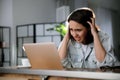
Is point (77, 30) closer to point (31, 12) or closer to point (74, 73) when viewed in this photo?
point (74, 73)

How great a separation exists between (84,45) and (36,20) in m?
2.34

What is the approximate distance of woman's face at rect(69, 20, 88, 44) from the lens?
238 cm

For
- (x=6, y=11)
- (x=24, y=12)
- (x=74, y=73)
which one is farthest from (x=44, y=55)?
(x=6, y=11)

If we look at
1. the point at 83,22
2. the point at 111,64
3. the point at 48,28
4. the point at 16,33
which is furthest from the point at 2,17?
the point at 111,64

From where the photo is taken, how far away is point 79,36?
7.80 feet

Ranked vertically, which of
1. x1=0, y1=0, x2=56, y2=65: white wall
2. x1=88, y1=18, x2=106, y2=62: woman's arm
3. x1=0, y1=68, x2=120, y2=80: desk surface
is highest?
x1=0, y1=0, x2=56, y2=65: white wall

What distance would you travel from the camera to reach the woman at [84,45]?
2156 mm

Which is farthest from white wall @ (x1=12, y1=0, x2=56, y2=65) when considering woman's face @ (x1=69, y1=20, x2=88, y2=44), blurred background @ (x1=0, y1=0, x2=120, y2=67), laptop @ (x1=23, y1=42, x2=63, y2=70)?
laptop @ (x1=23, y1=42, x2=63, y2=70)

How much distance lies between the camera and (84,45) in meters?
2.33

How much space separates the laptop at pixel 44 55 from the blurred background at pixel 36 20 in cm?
187

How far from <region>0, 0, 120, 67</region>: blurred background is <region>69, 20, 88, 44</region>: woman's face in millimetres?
1042

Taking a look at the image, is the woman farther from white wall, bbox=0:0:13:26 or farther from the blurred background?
white wall, bbox=0:0:13:26

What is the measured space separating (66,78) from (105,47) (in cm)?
93

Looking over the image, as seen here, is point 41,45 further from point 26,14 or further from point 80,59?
point 26,14
